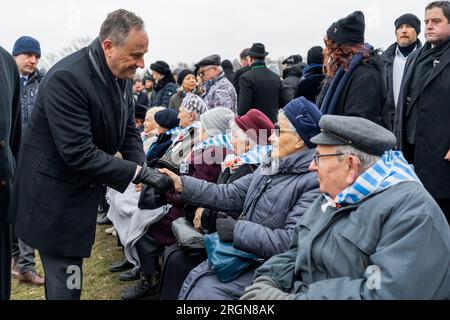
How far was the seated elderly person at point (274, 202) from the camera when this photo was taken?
288cm

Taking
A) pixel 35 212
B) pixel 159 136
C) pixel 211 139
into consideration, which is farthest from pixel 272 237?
pixel 159 136

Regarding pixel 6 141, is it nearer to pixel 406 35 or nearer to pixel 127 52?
pixel 127 52

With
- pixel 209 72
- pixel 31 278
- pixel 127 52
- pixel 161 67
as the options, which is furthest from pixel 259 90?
pixel 127 52

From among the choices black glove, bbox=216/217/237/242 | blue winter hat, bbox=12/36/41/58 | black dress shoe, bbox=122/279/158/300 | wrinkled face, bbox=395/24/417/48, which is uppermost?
wrinkled face, bbox=395/24/417/48

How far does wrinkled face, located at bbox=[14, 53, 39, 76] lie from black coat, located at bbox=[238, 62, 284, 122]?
112 inches

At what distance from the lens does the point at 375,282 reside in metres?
2.10

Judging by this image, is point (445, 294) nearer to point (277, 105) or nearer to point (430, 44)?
point (430, 44)

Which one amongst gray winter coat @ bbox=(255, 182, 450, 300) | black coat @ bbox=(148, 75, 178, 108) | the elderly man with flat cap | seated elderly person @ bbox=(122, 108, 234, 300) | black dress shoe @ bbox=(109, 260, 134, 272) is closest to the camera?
gray winter coat @ bbox=(255, 182, 450, 300)

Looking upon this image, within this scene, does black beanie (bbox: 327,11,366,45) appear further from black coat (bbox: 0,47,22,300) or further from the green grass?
the green grass

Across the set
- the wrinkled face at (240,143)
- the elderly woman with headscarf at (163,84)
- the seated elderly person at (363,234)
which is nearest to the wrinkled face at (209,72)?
the elderly woman with headscarf at (163,84)

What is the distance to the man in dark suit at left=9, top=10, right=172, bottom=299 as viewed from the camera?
2.87 m

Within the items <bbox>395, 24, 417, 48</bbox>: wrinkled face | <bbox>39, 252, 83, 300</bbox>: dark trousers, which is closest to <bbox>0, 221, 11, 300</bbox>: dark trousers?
<bbox>39, 252, 83, 300</bbox>: dark trousers

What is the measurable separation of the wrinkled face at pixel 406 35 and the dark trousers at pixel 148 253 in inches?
143

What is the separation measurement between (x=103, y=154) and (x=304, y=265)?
1.38 meters
